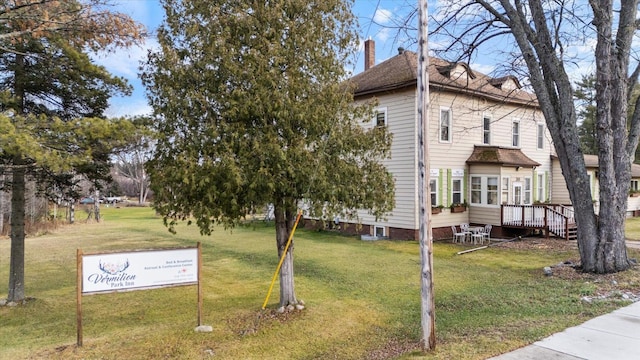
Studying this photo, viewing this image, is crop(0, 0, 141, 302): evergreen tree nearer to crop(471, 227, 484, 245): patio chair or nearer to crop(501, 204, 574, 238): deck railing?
crop(471, 227, 484, 245): patio chair

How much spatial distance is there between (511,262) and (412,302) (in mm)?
5483

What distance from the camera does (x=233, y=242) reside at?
16516 mm

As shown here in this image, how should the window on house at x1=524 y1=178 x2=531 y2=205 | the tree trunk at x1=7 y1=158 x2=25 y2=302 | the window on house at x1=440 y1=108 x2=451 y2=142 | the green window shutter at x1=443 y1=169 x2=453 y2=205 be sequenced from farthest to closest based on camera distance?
the window on house at x1=524 y1=178 x2=531 y2=205 → the green window shutter at x1=443 y1=169 x2=453 y2=205 → the window on house at x1=440 y1=108 x2=451 y2=142 → the tree trunk at x1=7 y1=158 x2=25 y2=302

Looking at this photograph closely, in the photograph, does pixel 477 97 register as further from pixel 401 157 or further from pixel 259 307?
pixel 259 307

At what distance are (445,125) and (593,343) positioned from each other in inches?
498

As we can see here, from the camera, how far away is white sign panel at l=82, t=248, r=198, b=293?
18.6 ft

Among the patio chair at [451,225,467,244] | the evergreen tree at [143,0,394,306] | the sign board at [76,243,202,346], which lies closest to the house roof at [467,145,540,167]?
the patio chair at [451,225,467,244]

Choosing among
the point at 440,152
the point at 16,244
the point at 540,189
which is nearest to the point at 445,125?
the point at 440,152

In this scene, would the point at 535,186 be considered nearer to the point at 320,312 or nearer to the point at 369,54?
the point at 369,54

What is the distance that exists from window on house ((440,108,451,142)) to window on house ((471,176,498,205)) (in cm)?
248

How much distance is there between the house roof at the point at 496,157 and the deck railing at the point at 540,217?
78.9 inches

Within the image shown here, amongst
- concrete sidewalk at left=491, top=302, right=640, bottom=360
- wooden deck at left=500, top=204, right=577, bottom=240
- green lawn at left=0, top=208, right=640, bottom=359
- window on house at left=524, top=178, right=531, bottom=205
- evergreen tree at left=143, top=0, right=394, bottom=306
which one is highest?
evergreen tree at left=143, top=0, right=394, bottom=306

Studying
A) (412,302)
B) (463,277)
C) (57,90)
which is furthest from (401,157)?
(57,90)

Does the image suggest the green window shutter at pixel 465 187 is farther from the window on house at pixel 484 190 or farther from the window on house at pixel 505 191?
the window on house at pixel 505 191
